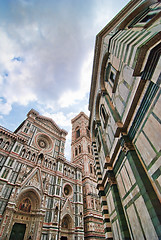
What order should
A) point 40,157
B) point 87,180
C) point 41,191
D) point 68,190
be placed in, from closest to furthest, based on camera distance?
point 41,191 < point 40,157 < point 68,190 < point 87,180

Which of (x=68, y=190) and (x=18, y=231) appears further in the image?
(x=68, y=190)

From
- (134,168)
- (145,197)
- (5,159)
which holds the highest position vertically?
(5,159)

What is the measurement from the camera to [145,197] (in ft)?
12.2

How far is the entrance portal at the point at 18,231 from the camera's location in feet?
43.7

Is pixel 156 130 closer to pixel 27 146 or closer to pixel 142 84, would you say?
pixel 142 84

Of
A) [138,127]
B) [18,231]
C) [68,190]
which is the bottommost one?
[18,231]

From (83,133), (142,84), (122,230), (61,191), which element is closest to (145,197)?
(122,230)

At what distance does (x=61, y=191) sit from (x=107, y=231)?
14332 mm

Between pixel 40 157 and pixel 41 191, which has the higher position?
pixel 40 157

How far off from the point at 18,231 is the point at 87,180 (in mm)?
13921

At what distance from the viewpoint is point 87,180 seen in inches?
990

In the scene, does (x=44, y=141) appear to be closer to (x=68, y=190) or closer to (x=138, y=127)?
A: (x=68, y=190)

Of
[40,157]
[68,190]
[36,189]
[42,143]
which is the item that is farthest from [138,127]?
[42,143]

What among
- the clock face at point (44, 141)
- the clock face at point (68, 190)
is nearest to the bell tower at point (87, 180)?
the clock face at point (68, 190)
